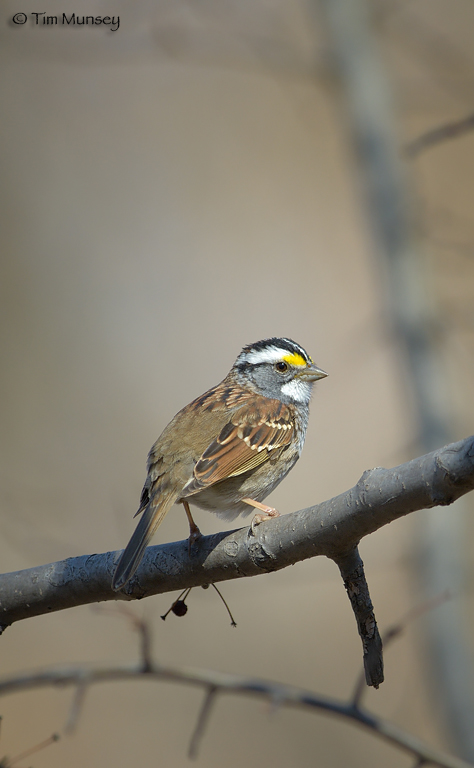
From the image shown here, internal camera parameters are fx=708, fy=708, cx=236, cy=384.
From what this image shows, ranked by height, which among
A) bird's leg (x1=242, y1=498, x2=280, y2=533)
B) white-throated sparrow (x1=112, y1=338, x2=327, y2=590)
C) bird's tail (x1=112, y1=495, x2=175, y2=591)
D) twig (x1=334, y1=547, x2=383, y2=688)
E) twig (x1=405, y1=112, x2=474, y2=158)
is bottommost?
twig (x1=334, y1=547, x2=383, y2=688)

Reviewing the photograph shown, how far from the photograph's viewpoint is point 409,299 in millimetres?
5551

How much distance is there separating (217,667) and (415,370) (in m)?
3.75

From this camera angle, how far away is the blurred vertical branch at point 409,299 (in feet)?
16.4

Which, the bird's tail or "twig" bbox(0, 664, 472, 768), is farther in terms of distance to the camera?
the bird's tail

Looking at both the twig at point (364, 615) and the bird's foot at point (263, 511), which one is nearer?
the twig at point (364, 615)

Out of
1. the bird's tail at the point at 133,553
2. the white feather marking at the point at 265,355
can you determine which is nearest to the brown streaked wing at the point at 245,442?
the bird's tail at the point at 133,553

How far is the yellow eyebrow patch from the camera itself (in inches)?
186

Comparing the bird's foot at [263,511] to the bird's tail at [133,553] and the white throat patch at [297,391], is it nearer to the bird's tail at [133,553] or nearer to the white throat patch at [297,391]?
the bird's tail at [133,553]

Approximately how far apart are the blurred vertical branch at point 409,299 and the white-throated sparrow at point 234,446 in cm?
117

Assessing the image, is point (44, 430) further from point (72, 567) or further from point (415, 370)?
point (72, 567)

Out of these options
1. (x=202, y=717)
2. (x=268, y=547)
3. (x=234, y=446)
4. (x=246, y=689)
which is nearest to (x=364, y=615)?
(x=268, y=547)

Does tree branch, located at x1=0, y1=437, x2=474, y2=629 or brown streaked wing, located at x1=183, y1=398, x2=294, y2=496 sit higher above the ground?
brown streaked wing, located at x1=183, y1=398, x2=294, y2=496

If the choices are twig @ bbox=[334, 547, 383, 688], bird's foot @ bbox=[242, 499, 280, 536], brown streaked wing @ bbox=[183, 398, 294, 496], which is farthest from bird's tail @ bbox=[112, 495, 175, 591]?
twig @ bbox=[334, 547, 383, 688]

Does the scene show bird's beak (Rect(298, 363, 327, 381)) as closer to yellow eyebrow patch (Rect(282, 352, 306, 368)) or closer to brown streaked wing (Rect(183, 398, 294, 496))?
yellow eyebrow patch (Rect(282, 352, 306, 368))
